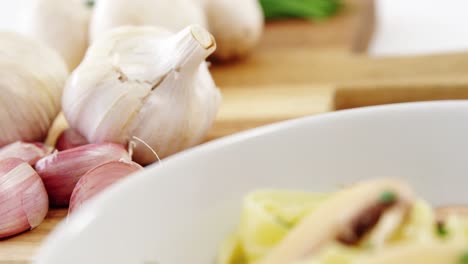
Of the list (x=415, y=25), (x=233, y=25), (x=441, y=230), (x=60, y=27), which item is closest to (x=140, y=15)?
(x=60, y=27)

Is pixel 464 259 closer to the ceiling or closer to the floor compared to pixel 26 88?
closer to the ceiling

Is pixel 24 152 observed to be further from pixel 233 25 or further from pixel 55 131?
pixel 233 25

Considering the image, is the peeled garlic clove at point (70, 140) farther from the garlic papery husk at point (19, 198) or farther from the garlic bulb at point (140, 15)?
the garlic bulb at point (140, 15)

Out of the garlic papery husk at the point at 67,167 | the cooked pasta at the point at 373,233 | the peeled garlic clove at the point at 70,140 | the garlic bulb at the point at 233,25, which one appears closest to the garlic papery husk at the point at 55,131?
the peeled garlic clove at the point at 70,140

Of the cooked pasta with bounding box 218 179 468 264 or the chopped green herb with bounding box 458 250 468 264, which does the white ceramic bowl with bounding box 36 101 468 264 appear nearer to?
the cooked pasta with bounding box 218 179 468 264

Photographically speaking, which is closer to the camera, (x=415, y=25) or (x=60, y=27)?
(x=60, y=27)

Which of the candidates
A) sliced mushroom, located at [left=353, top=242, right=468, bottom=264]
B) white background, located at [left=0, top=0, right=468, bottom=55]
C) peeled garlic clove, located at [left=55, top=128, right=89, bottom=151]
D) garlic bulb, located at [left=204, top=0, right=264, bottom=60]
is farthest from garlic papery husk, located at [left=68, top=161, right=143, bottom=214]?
white background, located at [left=0, top=0, right=468, bottom=55]

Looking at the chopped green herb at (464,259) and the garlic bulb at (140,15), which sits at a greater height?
the chopped green herb at (464,259)

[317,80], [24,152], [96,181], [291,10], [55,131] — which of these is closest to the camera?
[96,181]
